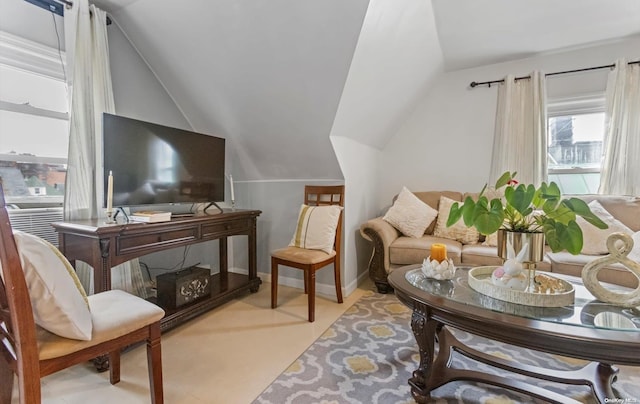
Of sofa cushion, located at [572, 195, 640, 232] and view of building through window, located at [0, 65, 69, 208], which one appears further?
sofa cushion, located at [572, 195, 640, 232]

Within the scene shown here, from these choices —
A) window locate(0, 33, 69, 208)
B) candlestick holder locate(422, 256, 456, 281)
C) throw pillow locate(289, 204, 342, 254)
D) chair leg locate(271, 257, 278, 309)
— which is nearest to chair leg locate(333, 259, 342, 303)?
throw pillow locate(289, 204, 342, 254)

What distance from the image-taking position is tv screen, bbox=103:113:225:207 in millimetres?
1946

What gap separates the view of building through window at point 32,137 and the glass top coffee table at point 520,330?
246cm

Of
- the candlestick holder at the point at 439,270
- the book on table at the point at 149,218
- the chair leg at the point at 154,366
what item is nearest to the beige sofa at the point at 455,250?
the candlestick holder at the point at 439,270

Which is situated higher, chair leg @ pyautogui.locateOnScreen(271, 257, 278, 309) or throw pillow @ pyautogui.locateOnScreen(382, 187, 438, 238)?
throw pillow @ pyautogui.locateOnScreen(382, 187, 438, 238)

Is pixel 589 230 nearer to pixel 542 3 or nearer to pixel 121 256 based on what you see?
pixel 542 3

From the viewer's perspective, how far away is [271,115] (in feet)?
8.63

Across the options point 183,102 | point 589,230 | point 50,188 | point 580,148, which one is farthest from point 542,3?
point 50,188

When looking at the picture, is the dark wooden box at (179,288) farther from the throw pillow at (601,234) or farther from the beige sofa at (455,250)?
the throw pillow at (601,234)

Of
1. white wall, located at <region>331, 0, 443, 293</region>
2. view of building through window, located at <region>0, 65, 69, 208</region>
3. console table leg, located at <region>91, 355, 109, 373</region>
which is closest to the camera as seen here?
console table leg, located at <region>91, 355, 109, 373</region>

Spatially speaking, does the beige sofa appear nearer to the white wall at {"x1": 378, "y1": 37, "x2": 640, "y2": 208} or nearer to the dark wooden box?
the white wall at {"x1": 378, "y1": 37, "x2": 640, "y2": 208}

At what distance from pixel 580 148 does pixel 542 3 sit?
156 centimetres

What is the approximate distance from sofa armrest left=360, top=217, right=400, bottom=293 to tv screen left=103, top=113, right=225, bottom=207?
4.78 ft

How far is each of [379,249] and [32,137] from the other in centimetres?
283
